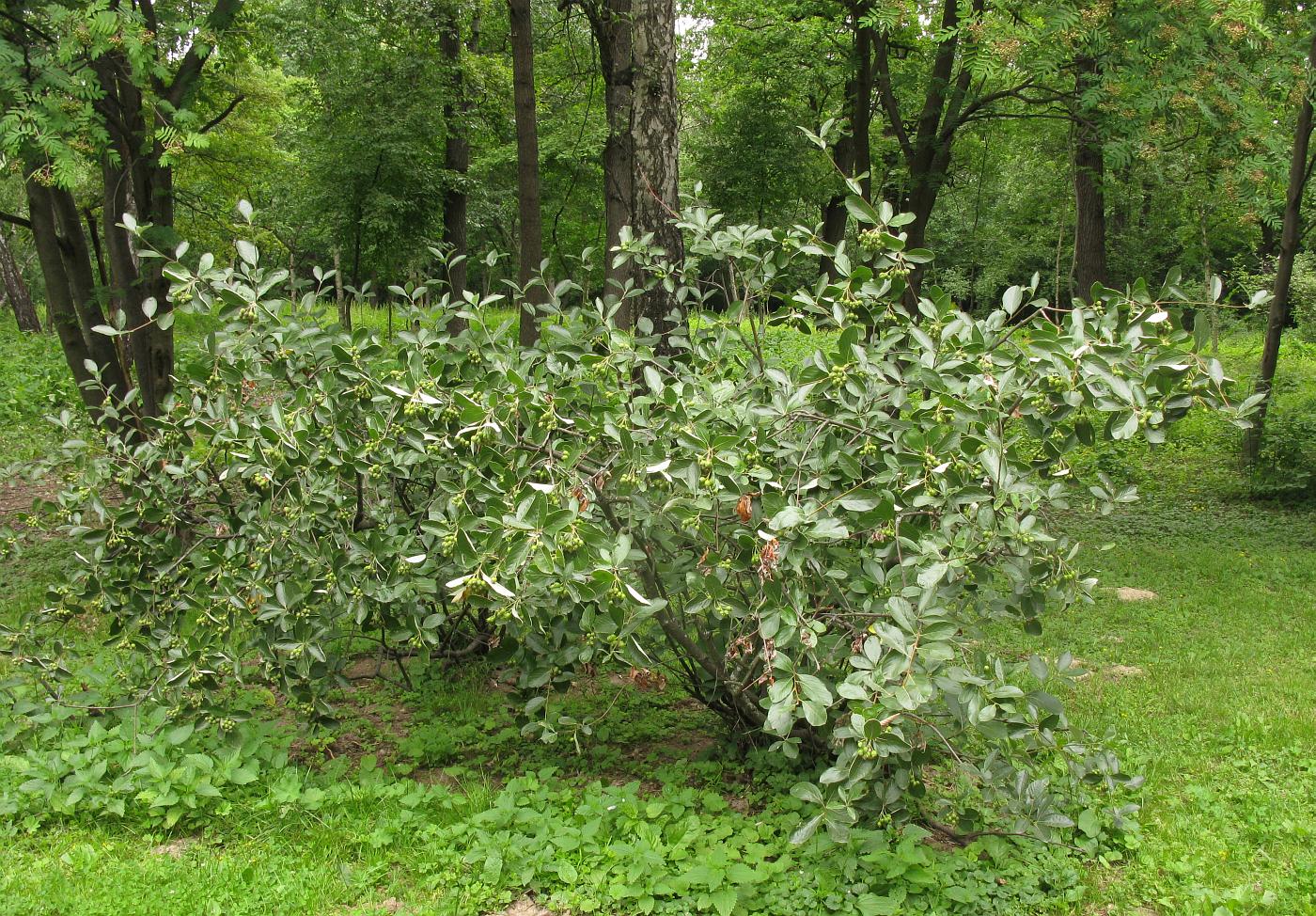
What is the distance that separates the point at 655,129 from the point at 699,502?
3.84 metres

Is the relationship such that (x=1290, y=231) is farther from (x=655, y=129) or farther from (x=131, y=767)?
(x=131, y=767)

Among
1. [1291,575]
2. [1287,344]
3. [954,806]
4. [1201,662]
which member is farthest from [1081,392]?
[1287,344]

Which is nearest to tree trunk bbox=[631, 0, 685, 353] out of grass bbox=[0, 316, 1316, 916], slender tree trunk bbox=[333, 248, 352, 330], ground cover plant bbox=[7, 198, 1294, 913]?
ground cover plant bbox=[7, 198, 1294, 913]

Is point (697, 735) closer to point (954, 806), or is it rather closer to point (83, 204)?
point (954, 806)

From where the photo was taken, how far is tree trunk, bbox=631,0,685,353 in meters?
6.12

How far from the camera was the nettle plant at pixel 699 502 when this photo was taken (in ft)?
9.99

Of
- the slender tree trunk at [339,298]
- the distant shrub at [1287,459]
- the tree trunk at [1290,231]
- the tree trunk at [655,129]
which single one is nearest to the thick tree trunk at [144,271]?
the slender tree trunk at [339,298]

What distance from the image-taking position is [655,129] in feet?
20.1

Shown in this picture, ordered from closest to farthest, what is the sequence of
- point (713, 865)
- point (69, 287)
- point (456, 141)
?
point (713, 865) → point (69, 287) → point (456, 141)

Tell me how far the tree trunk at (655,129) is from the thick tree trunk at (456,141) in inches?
305

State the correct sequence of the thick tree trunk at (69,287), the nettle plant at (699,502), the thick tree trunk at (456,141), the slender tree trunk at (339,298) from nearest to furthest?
the nettle plant at (699,502), the slender tree trunk at (339,298), the thick tree trunk at (69,287), the thick tree trunk at (456,141)

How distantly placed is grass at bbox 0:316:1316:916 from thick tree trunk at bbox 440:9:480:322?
33.0 feet

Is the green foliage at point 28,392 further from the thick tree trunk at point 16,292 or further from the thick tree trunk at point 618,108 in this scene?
the thick tree trunk at point 618,108

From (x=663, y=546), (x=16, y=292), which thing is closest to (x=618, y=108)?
(x=663, y=546)
